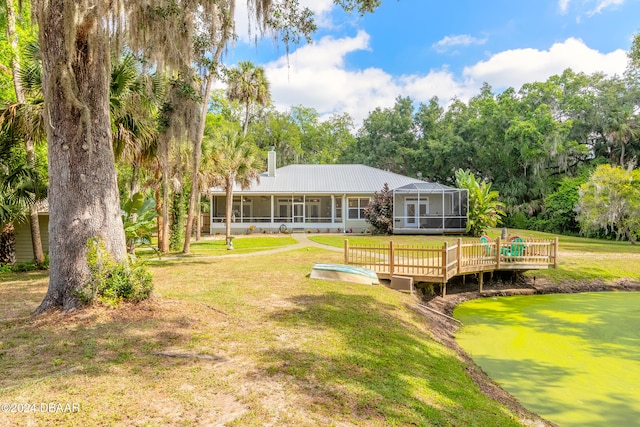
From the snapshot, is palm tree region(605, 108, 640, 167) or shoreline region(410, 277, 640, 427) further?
palm tree region(605, 108, 640, 167)

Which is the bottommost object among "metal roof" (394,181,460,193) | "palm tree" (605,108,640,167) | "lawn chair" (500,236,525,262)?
"lawn chair" (500,236,525,262)

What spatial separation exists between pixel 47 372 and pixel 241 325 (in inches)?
104

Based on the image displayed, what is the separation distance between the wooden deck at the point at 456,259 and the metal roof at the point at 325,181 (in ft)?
42.5

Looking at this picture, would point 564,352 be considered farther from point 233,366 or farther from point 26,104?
point 26,104

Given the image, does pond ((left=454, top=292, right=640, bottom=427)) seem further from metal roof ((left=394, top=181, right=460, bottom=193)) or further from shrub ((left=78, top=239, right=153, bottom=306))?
metal roof ((left=394, top=181, right=460, bottom=193))

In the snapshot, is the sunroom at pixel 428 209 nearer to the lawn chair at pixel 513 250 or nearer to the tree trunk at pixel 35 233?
the lawn chair at pixel 513 250

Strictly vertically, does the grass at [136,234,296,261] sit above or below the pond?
above

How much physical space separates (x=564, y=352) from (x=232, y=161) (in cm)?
1654

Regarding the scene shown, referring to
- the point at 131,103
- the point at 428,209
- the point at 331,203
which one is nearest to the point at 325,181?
the point at 331,203

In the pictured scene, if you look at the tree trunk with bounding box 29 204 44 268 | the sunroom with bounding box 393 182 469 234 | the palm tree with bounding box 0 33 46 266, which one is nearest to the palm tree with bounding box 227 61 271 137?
the sunroom with bounding box 393 182 469 234

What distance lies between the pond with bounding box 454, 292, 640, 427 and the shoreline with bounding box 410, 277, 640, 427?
11.1 inches

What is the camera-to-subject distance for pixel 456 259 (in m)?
12.2

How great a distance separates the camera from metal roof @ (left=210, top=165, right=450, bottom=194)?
27281 mm

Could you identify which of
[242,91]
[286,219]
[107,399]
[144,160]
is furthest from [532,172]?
[107,399]
